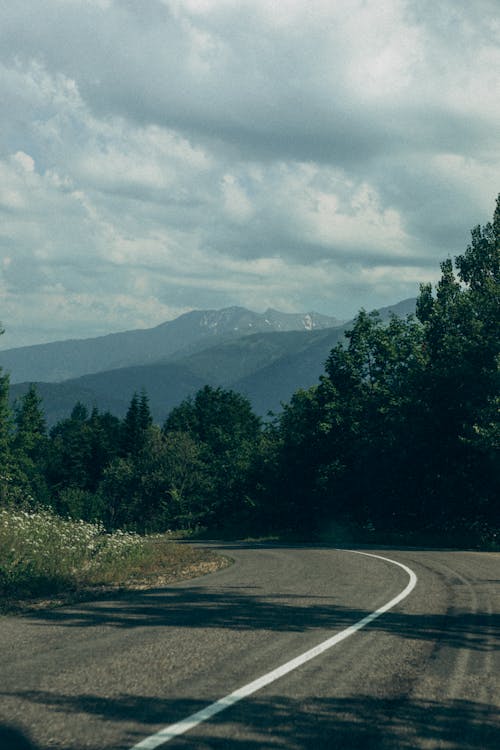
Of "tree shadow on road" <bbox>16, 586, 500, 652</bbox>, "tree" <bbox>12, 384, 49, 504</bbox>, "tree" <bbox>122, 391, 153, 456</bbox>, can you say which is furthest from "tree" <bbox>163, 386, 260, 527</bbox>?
"tree shadow on road" <bbox>16, 586, 500, 652</bbox>

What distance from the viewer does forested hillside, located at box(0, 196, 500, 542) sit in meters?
32.3

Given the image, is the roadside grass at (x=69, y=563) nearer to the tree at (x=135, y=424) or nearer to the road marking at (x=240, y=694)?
the road marking at (x=240, y=694)

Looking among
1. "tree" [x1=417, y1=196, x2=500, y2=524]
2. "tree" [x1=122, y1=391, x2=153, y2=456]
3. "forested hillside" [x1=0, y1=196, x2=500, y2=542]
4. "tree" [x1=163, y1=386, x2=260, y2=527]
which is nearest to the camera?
"tree" [x1=417, y1=196, x2=500, y2=524]

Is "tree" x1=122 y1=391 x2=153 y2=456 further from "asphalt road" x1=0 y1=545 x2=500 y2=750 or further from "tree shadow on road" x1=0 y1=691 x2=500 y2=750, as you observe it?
"tree shadow on road" x1=0 y1=691 x2=500 y2=750

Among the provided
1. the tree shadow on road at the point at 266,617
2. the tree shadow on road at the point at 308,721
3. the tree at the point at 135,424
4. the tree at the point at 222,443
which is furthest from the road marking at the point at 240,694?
the tree at the point at 135,424

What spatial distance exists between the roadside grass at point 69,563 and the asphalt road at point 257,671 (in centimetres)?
151

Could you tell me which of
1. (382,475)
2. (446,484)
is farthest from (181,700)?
(382,475)

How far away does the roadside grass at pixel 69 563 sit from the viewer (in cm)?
1130

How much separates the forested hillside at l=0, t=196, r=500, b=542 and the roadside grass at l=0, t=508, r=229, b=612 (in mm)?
1877

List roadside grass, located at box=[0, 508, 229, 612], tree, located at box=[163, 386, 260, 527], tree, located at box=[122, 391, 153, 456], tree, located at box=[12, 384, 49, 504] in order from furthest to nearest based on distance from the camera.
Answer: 1. tree, located at box=[122, 391, 153, 456]
2. tree, located at box=[12, 384, 49, 504]
3. tree, located at box=[163, 386, 260, 527]
4. roadside grass, located at box=[0, 508, 229, 612]

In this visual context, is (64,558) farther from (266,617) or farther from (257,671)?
(257,671)

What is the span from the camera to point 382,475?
128 ft

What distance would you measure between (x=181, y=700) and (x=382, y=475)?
114 feet

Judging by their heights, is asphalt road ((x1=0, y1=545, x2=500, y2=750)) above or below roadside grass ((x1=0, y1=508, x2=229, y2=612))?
above
